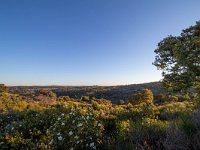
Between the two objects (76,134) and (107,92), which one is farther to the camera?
(107,92)

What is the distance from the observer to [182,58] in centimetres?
1773

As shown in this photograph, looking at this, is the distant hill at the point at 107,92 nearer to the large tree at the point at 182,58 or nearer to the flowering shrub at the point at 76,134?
the large tree at the point at 182,58

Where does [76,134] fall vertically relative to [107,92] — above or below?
below

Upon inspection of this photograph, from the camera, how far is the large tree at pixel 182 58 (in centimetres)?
1769

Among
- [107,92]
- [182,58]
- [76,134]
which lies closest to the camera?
[76,134]

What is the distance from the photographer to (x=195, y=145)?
4.10 m

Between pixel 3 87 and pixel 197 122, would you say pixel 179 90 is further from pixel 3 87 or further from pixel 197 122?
pixel 3 87

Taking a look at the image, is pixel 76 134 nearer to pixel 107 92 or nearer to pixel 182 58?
pixel 182 58

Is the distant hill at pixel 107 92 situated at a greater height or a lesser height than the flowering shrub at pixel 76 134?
greater

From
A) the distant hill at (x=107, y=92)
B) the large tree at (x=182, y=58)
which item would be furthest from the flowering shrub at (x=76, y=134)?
the distant hill at (x=107, y=92)

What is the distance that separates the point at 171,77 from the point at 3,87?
141 ft

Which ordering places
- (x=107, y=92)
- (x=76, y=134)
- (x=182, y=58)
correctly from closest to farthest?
1. (x=76, y=134)
2. (x=182, y=58)
3. (x=107, y=92)

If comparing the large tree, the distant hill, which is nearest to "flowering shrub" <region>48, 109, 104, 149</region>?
the large tree

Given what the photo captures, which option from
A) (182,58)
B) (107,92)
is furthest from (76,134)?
(107,92)
